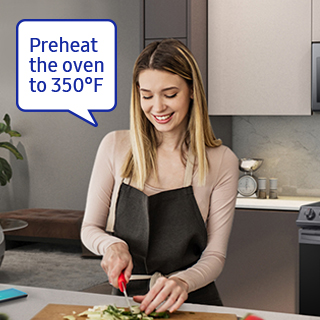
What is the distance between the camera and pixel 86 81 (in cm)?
500

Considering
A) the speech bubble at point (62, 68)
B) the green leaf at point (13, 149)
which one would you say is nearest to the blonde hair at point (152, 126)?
the speech bubble at point (62, 68)

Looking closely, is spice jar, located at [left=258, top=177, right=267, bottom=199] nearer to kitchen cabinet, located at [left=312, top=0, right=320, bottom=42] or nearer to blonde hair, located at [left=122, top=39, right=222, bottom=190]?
kitchen cabinet, located at [left=312, top=0, right=320, bottom=42]

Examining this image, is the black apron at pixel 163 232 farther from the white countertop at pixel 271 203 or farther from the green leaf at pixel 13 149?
the green leaf at pixel 13 149

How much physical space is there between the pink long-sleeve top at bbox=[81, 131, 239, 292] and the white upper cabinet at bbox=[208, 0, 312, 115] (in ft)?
4.87

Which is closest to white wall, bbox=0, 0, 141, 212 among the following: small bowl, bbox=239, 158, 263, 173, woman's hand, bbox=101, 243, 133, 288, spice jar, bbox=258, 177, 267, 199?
small bowl, bbox=239, 158, 263, 173

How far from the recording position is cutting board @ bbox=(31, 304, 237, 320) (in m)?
0.96

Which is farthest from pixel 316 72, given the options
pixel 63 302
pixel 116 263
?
pixel 63 302

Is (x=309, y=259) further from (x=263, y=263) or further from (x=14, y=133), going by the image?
(x=14, y=133)

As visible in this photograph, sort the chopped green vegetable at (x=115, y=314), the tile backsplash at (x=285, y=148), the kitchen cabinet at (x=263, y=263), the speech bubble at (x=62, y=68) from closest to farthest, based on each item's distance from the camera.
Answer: the chopped green vegetable at (x=115, y=314)
the kitchen cabinet at (x=263, y=263)
the tile backsplash at (x=285, y=148)
the speech bubble at (x=62, y=68)

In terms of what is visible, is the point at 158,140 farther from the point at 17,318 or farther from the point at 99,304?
the point at 17,318

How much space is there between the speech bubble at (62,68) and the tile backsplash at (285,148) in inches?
75.7

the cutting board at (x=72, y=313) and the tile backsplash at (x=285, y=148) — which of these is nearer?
the cutting board at (x=72, y=313)

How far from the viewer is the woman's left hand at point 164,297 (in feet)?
3.20

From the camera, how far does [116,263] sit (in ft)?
3.55
